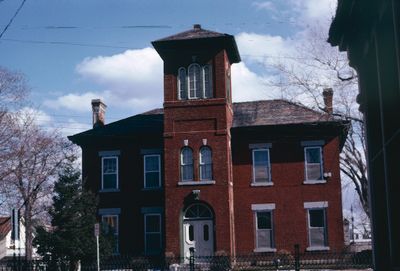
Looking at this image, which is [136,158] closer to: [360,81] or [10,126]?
[10,126]

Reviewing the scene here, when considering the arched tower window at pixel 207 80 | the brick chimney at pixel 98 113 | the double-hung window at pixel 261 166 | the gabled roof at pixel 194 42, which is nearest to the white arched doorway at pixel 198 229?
the double-hung window at pixel 261 166

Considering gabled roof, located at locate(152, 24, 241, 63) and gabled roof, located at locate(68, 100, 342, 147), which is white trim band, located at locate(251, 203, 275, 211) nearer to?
gabled roof, located at locate(68, 100, 342, 147)

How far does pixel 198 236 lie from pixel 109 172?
6833mm

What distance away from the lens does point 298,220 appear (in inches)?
1212

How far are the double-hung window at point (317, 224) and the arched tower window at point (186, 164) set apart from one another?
6.37 m

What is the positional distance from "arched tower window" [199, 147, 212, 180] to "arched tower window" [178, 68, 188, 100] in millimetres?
2865

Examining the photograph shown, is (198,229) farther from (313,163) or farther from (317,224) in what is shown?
(313,163)

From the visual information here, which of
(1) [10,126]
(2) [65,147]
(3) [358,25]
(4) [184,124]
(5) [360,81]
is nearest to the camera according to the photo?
(3) [358,25]

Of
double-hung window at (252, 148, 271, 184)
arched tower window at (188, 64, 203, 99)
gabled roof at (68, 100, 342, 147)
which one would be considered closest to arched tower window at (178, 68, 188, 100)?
arched tower window at (188, 64, 203, 99)

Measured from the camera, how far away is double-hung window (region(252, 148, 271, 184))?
103 ft

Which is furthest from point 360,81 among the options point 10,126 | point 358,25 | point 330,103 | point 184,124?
point 10,126

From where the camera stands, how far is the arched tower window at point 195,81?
3011cm

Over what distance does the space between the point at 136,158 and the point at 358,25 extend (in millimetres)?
24344

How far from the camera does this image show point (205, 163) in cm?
2986
